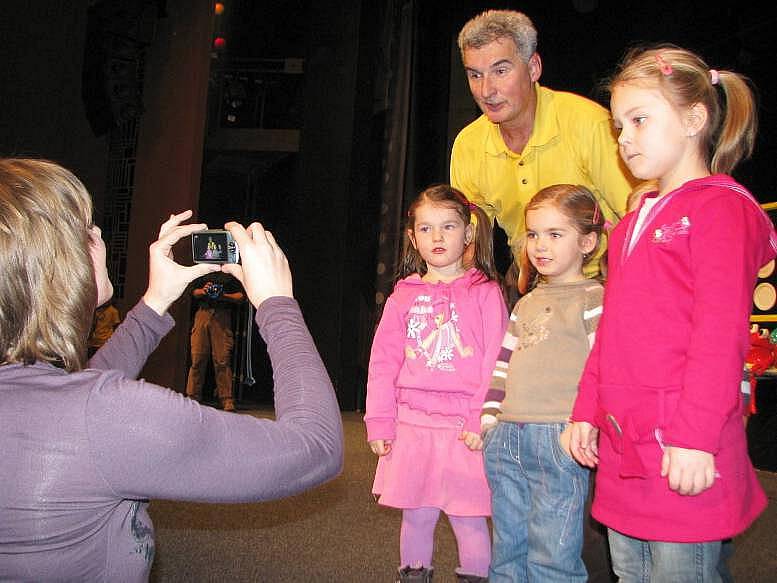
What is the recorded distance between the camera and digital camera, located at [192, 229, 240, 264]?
3.60 feet

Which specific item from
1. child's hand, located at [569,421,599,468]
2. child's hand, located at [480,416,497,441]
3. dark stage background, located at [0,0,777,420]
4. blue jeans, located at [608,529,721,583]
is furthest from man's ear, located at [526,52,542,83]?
dark stage background, located at [0,0,777,420]

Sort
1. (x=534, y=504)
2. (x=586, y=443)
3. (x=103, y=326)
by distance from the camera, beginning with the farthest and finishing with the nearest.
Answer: (x=103, y=326)
(x=534, y=504)
(x=586, y=443)

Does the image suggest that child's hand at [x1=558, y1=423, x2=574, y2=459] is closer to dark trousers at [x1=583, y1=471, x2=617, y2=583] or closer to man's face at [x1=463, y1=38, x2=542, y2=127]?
Answer: dark trousers at [x1=583, y1=471, x2=617, y2=583]

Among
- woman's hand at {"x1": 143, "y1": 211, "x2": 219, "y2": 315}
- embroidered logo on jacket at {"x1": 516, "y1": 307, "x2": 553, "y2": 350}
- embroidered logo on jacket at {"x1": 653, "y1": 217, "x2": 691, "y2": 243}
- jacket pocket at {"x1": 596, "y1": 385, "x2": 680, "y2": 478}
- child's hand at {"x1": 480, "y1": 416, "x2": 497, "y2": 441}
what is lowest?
child's hand at {"x1": 480, "y1": 416, "x2": 497, "y2": 441}

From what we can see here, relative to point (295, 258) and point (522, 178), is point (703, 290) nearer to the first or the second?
point (522, 178)

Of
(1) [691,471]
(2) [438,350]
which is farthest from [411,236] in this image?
(1) [691,471]

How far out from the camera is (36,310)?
801 mm

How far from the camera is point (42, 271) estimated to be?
0.79 m

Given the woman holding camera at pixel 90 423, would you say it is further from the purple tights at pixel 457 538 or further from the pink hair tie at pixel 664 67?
the purple tights at pixel 457 538

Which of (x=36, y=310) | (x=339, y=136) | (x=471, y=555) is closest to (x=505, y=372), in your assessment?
(x=471, y=555)

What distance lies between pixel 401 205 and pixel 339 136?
114cm

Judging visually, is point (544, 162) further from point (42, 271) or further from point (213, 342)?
point (213, 342)

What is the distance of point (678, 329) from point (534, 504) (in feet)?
1.89

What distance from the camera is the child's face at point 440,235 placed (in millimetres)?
1954
